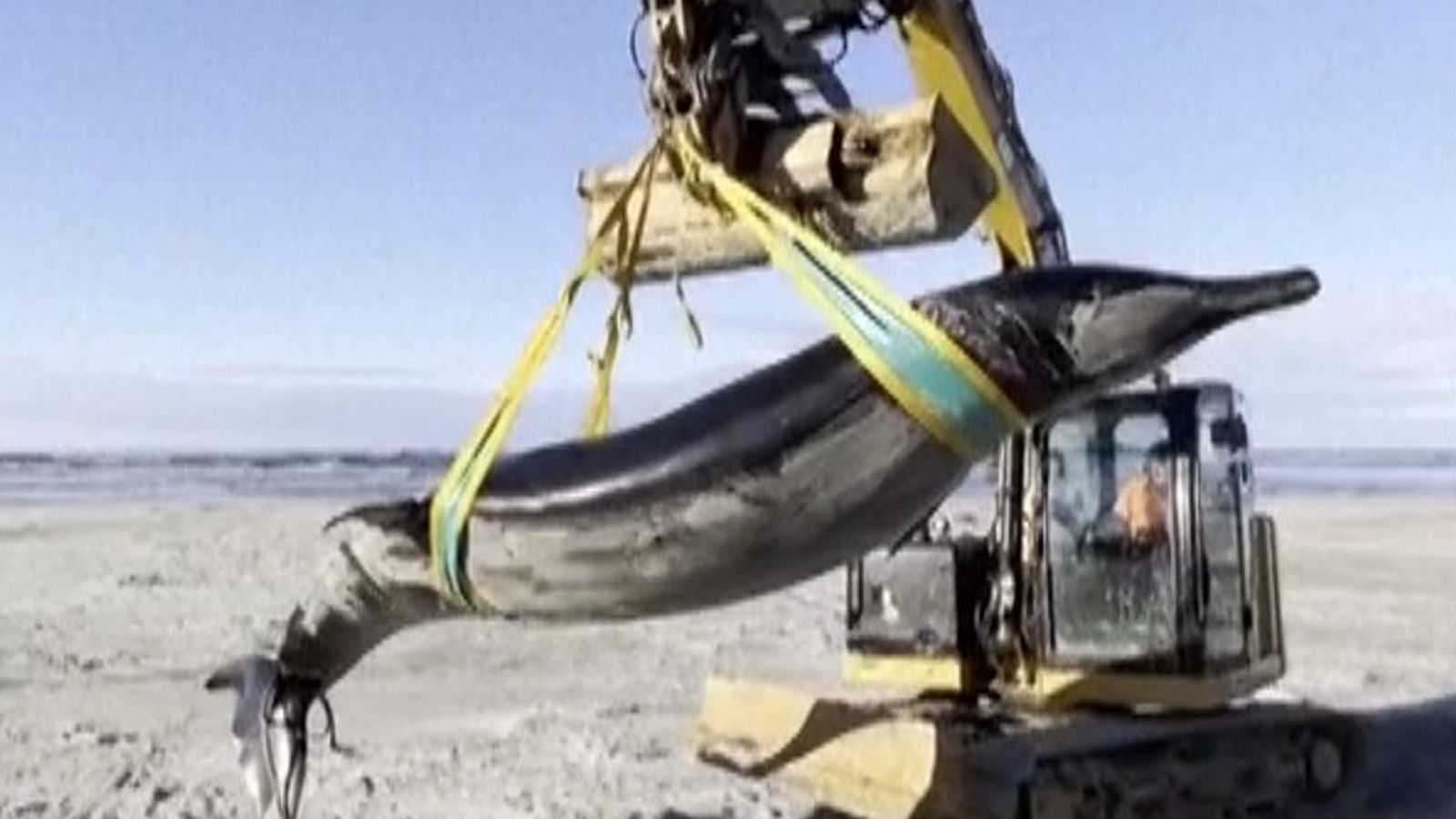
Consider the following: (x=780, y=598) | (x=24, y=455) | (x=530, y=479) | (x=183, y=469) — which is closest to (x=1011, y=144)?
(x=530, y=479)

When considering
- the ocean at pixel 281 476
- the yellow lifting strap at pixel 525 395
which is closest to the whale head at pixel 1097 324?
the yellow lifting strap at pixel 525 395

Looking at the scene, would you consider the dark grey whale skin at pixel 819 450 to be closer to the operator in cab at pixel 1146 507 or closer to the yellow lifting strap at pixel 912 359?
the yellow lifting strap at pixel 912 359

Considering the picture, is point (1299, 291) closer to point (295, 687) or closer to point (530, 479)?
point (530, 479)

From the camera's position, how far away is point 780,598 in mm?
18266

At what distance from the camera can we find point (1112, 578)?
7.99 meters

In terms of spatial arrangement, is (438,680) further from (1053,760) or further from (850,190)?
(850,190)

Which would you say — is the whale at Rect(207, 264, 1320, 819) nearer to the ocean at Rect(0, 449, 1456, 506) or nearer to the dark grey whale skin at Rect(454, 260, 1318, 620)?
the dark grey whale skin at Rect(454, 260, 1318, 620)

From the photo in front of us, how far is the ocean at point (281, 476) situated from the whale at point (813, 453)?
2809 cm

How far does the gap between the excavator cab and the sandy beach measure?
0.83 m

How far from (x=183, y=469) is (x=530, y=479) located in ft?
186

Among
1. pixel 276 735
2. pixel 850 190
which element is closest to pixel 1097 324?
pixel 850 190

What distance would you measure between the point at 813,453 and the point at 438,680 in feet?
34.4

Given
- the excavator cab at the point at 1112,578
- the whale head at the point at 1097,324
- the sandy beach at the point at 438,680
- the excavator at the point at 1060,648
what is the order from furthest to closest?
the sandy beach at the point at 438,680, the excavator cab at the point at 1112,578, the excavator at the point at 1060,648, the whale head at the point at 1097,324

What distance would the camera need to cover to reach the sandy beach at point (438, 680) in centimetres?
880
